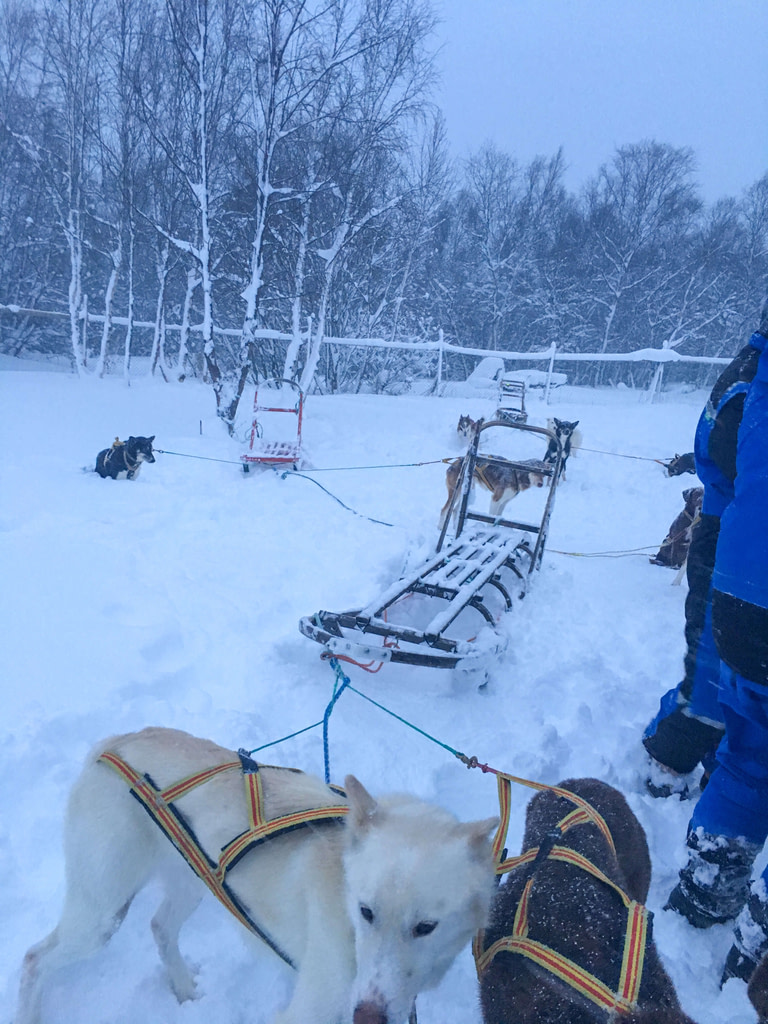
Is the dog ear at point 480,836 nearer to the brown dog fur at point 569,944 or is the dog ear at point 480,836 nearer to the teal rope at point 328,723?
the brown dog fur at point 569,944

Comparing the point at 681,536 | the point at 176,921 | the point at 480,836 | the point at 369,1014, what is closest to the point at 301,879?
the point at 369,1014

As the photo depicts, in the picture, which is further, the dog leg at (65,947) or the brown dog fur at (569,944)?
the dog leg at (65,947)

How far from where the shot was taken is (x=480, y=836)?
1334mm

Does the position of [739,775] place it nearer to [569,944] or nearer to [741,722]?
[741,722]

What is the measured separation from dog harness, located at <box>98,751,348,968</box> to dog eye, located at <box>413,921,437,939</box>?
0.33m

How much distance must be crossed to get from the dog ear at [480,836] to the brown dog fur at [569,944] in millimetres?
276

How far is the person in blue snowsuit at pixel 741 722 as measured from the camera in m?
1.64

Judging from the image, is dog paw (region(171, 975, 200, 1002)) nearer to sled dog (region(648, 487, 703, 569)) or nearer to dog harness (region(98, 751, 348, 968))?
dog harness (region(98, 751, 348, 968))

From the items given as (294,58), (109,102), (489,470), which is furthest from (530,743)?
(109,102)

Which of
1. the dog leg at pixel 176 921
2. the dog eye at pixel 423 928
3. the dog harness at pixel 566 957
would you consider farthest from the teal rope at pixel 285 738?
the dog eye at pixel 423 928

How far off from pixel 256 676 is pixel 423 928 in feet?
7.25

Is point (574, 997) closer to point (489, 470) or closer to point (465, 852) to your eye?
point (465, 852)

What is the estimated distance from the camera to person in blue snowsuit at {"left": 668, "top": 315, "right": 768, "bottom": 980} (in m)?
1.64

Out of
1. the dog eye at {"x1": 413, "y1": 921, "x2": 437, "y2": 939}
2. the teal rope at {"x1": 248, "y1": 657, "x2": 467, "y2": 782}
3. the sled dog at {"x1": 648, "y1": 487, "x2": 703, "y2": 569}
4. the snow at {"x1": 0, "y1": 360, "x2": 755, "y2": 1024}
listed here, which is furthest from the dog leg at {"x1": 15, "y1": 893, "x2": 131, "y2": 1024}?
the sled dog at {"x1": 648, "y1": 487, "x2": 703, "y2": 569}
